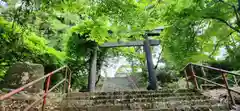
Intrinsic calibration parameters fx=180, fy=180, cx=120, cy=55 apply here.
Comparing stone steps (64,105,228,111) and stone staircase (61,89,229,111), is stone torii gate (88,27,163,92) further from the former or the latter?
stone steps (64,105,228,111)

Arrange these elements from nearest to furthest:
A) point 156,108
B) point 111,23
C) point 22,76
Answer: point 156,108 < point 22,76 < point 111,23

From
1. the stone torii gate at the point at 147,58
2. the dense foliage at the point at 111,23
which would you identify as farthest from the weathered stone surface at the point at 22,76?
the stone torii gate at the point at 147,58

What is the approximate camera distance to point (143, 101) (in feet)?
11.2

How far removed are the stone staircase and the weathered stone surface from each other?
73 centimetres

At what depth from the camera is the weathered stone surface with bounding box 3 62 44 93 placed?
3.73 meters

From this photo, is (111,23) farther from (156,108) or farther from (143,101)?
(156,108)

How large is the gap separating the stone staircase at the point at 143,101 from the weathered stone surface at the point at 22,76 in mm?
729

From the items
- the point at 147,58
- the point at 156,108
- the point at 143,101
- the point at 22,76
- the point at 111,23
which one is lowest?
the point at 156,108

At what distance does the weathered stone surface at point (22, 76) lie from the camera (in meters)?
3.73

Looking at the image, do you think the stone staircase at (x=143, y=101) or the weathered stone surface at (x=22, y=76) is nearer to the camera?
the stone staircase at (x=143, y=101)

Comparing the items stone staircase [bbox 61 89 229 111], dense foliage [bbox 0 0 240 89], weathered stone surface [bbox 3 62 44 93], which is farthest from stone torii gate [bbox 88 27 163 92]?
weathered stone surface [bbox 3 62 44 93]

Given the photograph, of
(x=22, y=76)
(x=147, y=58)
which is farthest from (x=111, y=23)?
(x=147, y=58)

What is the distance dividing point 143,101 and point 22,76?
2.59 m

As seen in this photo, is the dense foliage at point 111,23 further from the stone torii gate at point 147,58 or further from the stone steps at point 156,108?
the stone steps at point 156,108
